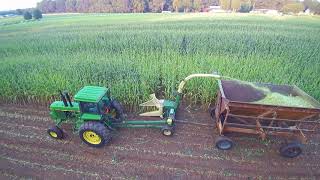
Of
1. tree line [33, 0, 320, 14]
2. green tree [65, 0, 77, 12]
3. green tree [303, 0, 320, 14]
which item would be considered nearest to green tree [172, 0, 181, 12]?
tree line [33, 0, 320, 14]

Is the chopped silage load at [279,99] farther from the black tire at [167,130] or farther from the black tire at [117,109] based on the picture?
the black tire at [117,109]

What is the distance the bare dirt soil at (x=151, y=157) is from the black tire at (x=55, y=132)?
0.42 ft

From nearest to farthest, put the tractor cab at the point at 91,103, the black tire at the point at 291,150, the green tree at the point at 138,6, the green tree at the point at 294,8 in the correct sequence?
the black tire at the point at 291,150 → the tractor cab at the point at 91,103 → the green tree at the point at 294,8 → the green tree at the point at 138,6

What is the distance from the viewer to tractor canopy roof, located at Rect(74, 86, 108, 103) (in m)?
4.89

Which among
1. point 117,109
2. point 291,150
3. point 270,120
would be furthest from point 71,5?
point 291,150

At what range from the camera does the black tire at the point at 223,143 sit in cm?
500

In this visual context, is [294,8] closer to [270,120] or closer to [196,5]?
[196,5]

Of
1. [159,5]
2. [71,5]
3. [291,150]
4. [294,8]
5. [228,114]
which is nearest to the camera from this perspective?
[228,114]

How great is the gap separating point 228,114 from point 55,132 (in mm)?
3837

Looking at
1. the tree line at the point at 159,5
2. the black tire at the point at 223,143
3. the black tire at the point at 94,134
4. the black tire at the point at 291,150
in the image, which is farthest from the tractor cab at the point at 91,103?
the tree line at the point at 159,5

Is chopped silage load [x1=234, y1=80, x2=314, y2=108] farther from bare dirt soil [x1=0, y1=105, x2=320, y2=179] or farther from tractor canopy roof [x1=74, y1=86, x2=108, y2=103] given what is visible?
tractor canopy roof [x1=74, y1=86, x2=108, y2=103]

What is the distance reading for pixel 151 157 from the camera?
5.00 meters

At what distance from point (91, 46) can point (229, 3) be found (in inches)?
2196

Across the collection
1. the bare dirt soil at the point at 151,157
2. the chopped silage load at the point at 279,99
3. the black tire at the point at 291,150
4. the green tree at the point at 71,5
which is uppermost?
the green tree at the point at 71,5
